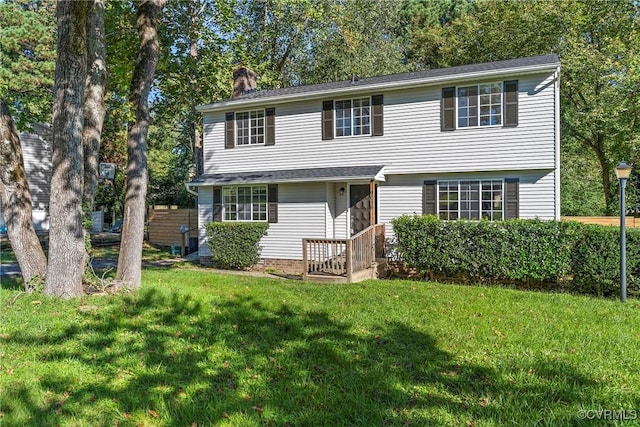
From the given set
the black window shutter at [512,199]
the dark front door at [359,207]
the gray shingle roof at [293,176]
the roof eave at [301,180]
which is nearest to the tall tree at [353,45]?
the gray shingle roof at [293,176]

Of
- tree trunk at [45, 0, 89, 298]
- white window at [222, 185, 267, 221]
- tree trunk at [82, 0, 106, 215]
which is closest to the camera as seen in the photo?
tree trunk at [45, 0, 89, 298]

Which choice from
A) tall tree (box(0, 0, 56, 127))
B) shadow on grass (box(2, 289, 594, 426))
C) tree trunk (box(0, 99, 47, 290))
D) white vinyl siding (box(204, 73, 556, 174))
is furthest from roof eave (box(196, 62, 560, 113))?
shadow on grass (box(2, 289, 594, 426))

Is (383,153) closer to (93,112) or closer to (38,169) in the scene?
(93,112)

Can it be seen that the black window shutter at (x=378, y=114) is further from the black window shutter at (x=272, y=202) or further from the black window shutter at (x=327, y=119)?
the black window shutter at (x=272, y=202)

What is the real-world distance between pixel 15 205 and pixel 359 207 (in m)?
8.35

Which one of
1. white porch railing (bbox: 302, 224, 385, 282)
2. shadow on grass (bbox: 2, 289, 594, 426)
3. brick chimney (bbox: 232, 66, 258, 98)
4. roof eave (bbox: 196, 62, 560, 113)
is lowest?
shadow on grass (bbox: 2, 289, 594, 426)

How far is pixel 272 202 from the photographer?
12852 mm

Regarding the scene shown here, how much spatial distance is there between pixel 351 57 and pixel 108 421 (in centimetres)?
2291

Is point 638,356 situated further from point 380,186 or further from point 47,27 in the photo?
point 47,27

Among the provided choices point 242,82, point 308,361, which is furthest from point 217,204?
point 308,361

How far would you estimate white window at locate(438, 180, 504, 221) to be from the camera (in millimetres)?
10703

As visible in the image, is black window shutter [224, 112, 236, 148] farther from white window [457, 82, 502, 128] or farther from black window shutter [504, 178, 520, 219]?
black window shutter [504, 178, 520, 219]

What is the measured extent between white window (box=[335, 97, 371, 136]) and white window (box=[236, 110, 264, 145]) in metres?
2.72

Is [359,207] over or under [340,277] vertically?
over
